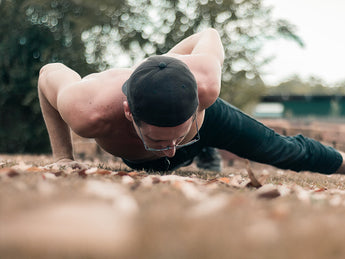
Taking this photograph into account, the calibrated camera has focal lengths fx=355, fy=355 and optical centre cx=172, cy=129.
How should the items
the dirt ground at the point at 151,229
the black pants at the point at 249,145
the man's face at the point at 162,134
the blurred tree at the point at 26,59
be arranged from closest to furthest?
the dirt ground at the point at 151,229
the man's face at the point at 162,134
the black pants at the point at 249,145
the blurred tree at the point at 26,59

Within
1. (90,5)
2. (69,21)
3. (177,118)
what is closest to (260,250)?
(177,118)

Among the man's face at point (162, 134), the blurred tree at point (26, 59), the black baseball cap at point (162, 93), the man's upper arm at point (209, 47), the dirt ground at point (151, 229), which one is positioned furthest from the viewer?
the blurred tree at point (26, 59)

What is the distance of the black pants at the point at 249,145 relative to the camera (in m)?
2.06

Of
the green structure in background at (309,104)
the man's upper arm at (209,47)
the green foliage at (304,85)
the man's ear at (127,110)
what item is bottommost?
the green foliage at (304,85)

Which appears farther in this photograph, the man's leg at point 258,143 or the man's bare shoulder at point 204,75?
the man's leg at point 258,143

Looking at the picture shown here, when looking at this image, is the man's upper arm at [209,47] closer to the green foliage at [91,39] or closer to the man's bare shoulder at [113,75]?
the man's bare shoulder at [113,75]

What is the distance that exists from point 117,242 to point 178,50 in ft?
5.74

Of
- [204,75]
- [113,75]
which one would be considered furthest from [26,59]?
[204,75]

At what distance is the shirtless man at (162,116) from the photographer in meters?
1.30

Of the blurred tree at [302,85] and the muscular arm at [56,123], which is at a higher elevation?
the muscular arm at [56,123]

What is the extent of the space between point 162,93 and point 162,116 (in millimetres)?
89

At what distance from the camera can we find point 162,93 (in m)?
1.25

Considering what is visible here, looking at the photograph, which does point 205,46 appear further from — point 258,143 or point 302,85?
point 302,85

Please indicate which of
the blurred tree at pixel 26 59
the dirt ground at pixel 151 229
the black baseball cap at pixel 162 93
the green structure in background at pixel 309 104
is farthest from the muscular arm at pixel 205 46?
the green structure in background at pixel 309 104
